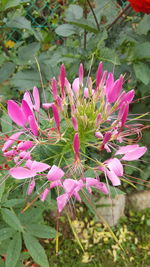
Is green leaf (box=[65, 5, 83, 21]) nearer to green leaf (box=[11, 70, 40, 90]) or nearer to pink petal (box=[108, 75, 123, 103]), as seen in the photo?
green leaf (box=[11, 70, 40, 90])

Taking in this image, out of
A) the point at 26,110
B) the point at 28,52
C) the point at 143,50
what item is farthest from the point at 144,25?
the point at 26,110

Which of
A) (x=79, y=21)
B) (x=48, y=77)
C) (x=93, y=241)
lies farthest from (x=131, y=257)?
(x=79, y=21)

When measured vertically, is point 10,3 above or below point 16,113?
above

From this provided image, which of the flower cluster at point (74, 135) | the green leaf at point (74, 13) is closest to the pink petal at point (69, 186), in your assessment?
the flower cluster at point (74, 135)

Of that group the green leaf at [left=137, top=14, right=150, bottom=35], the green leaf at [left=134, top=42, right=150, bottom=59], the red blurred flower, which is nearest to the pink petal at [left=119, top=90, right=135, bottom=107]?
the red blurred flower

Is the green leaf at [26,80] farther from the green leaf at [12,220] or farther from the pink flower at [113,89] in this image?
the pink flower at [113,89]

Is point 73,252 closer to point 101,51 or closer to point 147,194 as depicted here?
point 147,194

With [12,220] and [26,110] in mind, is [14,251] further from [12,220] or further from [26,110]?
[26,110]
